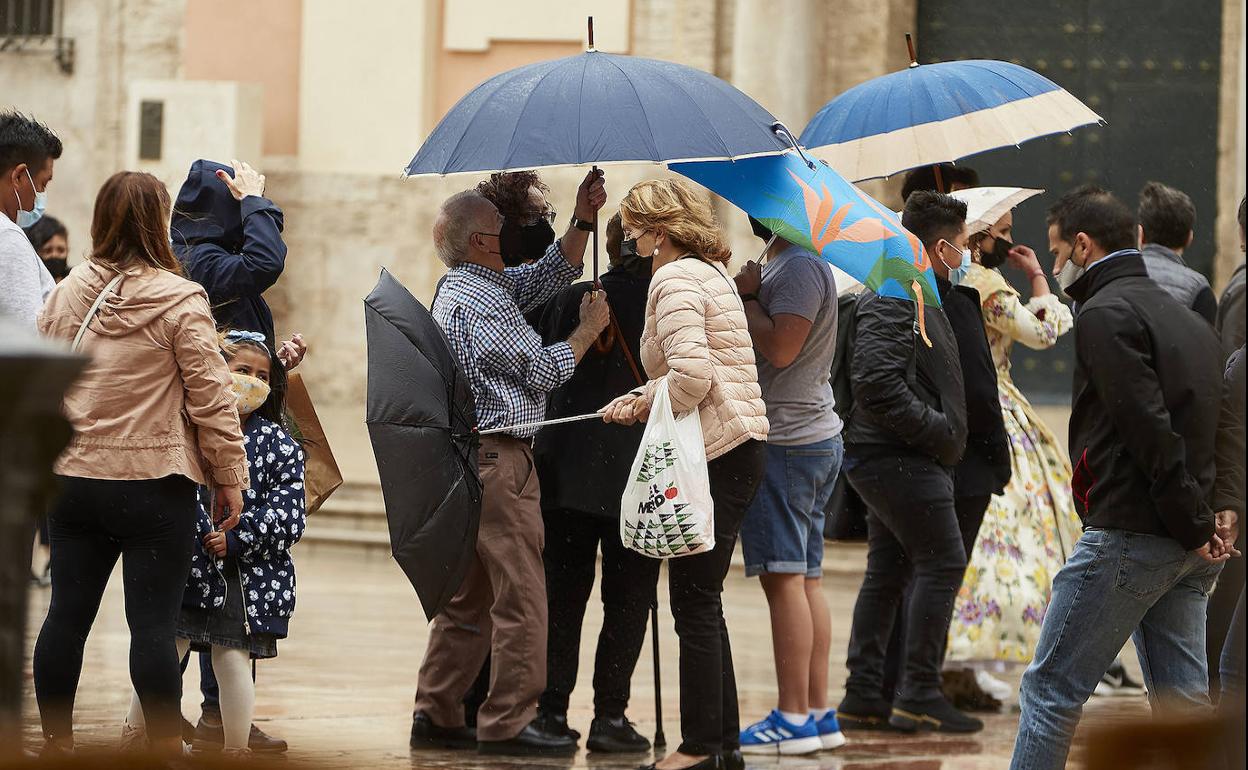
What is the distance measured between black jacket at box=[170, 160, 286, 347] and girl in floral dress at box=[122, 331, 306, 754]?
0.33 metres

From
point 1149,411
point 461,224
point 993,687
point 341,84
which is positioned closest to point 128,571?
point 461,224

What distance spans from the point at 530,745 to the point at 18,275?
2236 millimetres

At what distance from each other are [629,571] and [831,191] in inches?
57.7

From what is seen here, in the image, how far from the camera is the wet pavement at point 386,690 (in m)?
6.59

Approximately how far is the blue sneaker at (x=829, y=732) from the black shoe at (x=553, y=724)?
866 mm

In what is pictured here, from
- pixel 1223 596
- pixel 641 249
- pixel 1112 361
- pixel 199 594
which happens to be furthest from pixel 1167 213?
pixel 199 594

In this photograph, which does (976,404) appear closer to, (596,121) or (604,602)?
(604,602)

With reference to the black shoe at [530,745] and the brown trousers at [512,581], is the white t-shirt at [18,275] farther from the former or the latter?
the black shoe at [530,745]

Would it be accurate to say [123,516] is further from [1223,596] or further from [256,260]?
[1223,596]

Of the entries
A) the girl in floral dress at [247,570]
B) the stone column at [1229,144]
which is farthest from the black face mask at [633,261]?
the stone column at [1229,144]

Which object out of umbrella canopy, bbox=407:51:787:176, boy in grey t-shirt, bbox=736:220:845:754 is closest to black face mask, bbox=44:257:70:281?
umbrella canopy, bbox=407:51:787:176

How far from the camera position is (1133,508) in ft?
16.0

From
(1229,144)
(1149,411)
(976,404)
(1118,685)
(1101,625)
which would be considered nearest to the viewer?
(1149,411)

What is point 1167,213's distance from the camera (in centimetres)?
800
